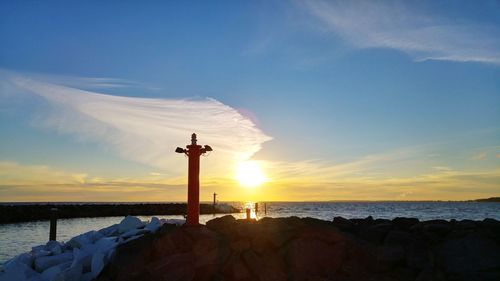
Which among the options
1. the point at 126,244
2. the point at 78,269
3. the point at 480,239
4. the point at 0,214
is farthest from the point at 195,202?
the point at 0,214

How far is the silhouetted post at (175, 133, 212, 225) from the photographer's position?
7918mm

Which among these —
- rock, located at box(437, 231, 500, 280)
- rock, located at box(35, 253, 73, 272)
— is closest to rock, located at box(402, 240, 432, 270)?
rock, located at box(437, 231, 500, 280)

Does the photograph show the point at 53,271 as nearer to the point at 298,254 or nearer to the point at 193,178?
the point at 193,178

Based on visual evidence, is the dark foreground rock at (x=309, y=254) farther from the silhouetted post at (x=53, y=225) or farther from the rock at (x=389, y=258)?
the silhouetted post at (x=53, y=225)

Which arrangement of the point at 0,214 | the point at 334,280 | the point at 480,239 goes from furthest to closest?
the point at 0,214 → the point at 480,239 → the point at 334,280

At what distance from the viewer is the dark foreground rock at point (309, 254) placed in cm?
598

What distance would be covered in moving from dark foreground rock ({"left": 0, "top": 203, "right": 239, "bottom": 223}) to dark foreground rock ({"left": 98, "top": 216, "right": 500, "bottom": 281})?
30.1 metres

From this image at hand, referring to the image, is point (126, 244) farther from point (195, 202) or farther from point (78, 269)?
point (195, 202)

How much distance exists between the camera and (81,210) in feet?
175

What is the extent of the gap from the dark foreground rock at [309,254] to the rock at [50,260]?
1.22 m

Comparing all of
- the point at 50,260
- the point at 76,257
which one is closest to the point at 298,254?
the point at 76,257

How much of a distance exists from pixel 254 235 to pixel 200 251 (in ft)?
2.50

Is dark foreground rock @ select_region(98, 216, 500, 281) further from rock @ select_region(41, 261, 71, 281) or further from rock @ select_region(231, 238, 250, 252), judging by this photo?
rock @ select_region(41, 261, 71, 281)

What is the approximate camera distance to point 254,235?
6.51m
